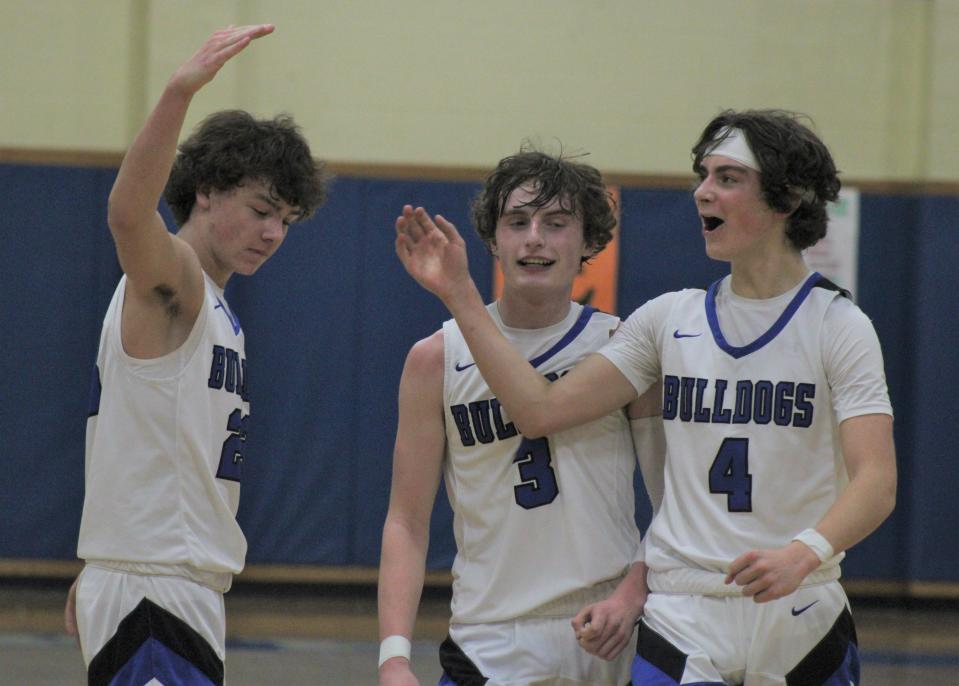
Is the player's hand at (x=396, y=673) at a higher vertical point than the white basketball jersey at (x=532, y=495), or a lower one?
lower

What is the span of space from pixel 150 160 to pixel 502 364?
91 centimetres

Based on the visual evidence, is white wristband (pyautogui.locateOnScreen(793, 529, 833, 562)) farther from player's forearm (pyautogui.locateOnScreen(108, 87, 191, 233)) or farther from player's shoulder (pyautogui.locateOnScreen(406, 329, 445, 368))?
player's forearm (pyautogui.locateOnScreen(108, 87, 191, 233))

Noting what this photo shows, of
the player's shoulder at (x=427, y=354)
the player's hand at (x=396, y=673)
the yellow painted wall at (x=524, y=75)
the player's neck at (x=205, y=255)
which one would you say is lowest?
the player's hand at (x=396, y=673)

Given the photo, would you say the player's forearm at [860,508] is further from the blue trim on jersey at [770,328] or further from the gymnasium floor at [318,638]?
the gymnasium floor at [318,638]

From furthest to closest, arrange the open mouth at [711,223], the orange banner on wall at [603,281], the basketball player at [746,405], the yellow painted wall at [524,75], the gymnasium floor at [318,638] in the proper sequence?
the orange banner on wall at [603,281] < the yellow painted wall at [524,75] < the gymnasium floor at [318,638] < the open mouth at [711,223] < the basketball player at [746,405]

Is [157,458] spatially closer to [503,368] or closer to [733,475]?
[503,368]

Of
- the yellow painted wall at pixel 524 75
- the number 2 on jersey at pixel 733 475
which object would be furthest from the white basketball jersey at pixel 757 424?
the yellow painted wall at pixel 524 75

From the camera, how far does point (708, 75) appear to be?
8.48 m

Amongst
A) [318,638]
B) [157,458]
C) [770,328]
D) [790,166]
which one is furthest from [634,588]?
[318,638]

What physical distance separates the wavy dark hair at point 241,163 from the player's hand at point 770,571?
1511mm

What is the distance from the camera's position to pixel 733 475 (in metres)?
2.71

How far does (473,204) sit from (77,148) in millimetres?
5588

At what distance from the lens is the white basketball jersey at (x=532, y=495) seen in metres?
2.97

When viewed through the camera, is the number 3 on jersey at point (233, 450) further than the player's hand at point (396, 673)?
Yes
